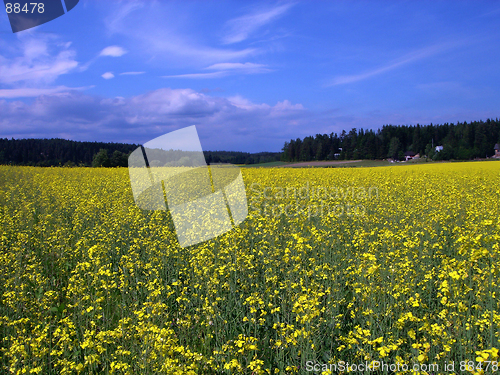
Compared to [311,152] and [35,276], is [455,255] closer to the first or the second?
[35,276]

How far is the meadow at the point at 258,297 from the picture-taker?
2.94m

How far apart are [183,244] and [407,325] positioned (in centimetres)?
399

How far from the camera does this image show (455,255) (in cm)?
595

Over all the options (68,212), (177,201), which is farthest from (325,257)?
(68,212)
